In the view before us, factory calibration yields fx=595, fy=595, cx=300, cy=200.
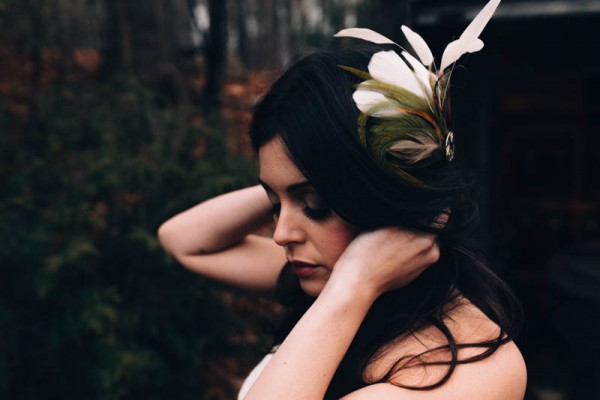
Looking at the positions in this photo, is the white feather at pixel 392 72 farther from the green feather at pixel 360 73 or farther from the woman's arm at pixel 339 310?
the woman's arm at pixel 339 310

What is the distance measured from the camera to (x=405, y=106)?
1.42 metres

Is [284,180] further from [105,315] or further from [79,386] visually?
[79,386]

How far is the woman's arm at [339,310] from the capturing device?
1360 mm

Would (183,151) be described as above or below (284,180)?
below

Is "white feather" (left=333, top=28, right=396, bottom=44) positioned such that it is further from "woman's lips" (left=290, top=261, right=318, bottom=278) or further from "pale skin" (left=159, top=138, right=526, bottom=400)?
"woman's lips" (left=290, top=261, right=318, bottom=278)

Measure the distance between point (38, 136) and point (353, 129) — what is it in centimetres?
388

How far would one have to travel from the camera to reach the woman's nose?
1.52m

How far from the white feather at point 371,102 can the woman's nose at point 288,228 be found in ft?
1.08

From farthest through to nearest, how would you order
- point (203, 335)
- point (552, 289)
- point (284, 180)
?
point (552, 289) < point (203, 335) < point (284, 180)

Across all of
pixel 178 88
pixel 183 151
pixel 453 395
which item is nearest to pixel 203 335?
pixel 183 151

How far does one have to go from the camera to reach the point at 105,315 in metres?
3.29

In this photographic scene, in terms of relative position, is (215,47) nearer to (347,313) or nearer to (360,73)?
(360,73)

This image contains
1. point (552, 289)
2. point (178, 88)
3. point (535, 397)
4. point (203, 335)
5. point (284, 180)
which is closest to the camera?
point (284, 180)

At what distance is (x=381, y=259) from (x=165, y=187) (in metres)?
2.72
